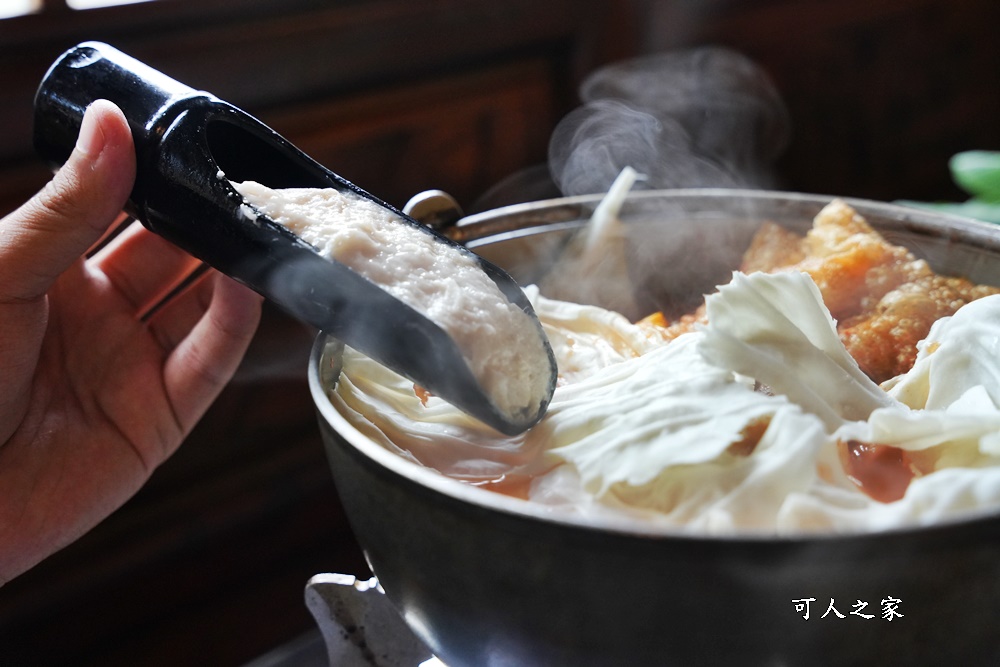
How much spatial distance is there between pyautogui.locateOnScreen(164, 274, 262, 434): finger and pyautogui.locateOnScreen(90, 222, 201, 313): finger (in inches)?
5.2

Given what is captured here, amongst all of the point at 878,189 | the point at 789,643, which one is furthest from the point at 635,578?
the point at 878,189

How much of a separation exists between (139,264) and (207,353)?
0.24 metres

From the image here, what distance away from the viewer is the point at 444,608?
75 centimetres

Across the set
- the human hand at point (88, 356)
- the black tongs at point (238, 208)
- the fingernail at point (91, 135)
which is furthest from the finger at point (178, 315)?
the fingernail at point (91, 135)

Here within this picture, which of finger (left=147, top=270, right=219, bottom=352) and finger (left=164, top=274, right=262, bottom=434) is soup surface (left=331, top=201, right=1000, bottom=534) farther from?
finger (left=147, top=270, right=219, bottom=352)

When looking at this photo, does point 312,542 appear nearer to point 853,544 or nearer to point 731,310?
point 731,310

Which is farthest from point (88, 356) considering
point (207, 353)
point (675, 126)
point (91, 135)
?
point (675, 126)

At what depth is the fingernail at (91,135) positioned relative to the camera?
0.97 meters

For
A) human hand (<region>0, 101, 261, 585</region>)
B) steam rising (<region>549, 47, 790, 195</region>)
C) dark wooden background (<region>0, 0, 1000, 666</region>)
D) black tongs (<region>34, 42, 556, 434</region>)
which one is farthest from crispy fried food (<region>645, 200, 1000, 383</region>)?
dark wooden background (<region>0, 0, 1000, 666</region>)

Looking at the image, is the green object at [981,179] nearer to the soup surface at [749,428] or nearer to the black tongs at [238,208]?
the soup surface at [749,428]

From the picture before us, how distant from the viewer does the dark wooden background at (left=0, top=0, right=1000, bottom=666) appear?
1.99 metres

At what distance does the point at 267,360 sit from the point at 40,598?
79cm

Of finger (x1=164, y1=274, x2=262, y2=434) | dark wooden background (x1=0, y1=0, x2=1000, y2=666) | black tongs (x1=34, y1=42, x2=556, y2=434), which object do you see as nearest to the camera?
black tongs (x1=34, y1=42, x2=556, y2=434)

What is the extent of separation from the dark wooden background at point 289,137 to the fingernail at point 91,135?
95 centimetres
